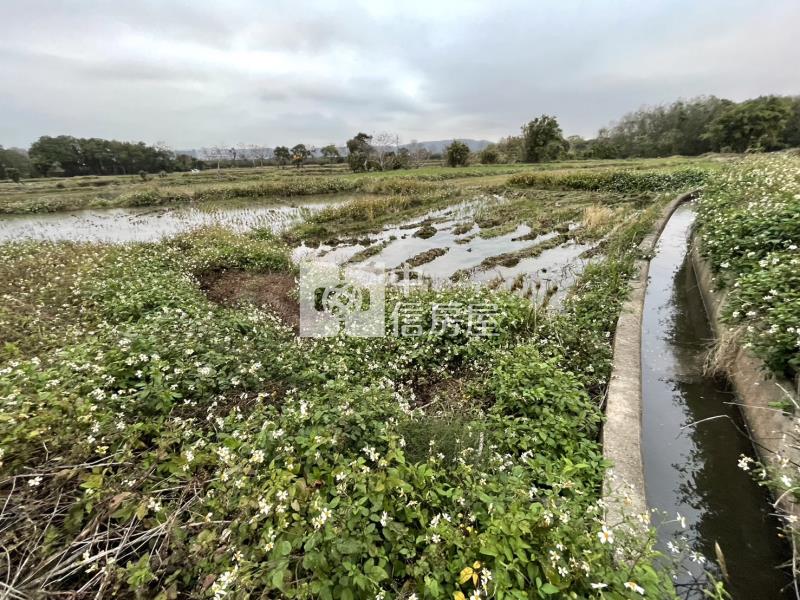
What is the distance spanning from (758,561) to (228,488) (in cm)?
407

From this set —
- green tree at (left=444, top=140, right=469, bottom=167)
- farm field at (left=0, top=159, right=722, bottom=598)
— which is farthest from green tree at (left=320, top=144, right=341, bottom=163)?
farm field at (left=0, top=159, right=722, bottom=598)

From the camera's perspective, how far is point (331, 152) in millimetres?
57969

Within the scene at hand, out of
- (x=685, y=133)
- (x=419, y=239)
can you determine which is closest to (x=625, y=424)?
(x=419, y=239)

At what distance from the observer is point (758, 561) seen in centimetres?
264

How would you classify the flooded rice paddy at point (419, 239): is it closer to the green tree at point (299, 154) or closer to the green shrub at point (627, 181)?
Result: the green shrub at point (627, 181)

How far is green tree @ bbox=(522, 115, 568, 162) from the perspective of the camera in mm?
44219

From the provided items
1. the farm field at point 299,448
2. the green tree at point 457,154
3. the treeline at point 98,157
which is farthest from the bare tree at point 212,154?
the farm field at point 299,448

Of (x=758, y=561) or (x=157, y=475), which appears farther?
(x=758, y=561)

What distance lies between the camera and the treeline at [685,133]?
40031mm

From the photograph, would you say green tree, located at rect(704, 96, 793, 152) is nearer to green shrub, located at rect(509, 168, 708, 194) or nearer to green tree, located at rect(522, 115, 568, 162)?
green tree, located at rect(522, 115, 568, 162)

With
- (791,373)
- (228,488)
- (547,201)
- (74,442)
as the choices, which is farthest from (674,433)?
(547,201)

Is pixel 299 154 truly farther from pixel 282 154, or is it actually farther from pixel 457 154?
pixel 457 154

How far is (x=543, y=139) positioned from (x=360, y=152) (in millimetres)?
24974

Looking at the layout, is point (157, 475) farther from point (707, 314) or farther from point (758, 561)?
point (707, 314)
